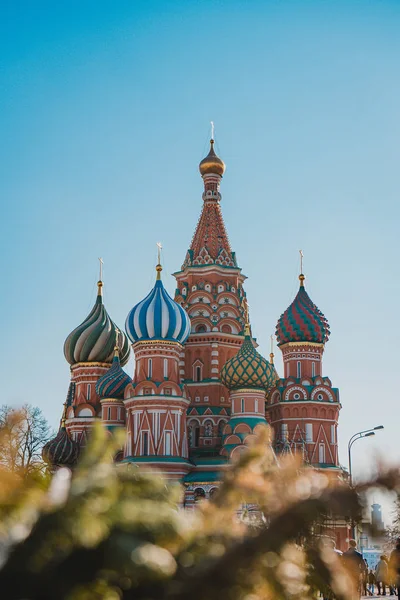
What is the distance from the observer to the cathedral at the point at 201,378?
36906 mm

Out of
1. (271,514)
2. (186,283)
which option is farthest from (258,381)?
(271,514)

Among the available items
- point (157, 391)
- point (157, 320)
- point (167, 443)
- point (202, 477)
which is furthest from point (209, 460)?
point (157, 320)

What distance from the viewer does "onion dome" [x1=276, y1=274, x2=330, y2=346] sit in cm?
4178

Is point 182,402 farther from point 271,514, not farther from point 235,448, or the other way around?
point 271,514

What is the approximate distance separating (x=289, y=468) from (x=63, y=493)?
1.05m

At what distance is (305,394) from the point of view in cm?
4056

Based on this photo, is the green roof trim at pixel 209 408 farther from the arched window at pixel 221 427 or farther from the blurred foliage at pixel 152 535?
the blurred foliage at pixel 152 535

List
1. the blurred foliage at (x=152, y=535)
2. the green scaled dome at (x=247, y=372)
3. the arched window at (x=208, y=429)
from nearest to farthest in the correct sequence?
the blurred foliage at (x=152, y=535)
the green scaled dome at (x=247, y=372)
the arched window at (x=208, y=429)

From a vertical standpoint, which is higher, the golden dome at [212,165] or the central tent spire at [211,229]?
the golden dome at [212,165]

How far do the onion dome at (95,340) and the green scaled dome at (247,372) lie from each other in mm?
7837

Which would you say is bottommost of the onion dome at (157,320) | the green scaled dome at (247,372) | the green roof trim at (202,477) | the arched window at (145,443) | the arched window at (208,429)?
the green roof trim at (202,477)

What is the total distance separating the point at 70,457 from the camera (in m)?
39.6

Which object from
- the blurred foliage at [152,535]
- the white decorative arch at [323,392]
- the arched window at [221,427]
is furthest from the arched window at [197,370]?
the blurred foliage at [152,535]

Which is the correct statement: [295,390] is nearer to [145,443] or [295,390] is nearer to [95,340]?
[145,443]
